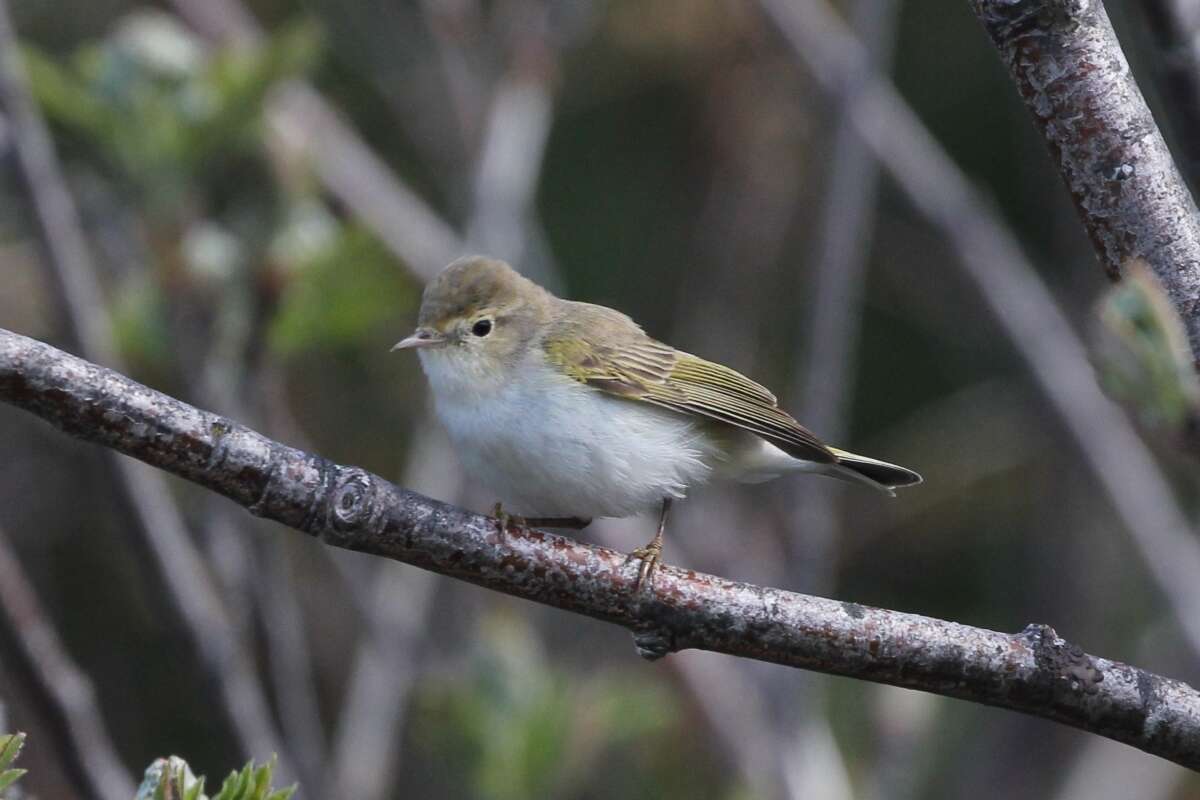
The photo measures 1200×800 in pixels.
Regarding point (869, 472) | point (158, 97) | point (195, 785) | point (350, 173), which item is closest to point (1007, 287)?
point (869, 472)

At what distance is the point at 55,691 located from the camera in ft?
8.39

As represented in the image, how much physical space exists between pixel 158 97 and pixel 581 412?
1.29 m

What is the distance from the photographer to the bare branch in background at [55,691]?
2.51 meters

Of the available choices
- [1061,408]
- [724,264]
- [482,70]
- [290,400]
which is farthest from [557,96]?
[1061,408]

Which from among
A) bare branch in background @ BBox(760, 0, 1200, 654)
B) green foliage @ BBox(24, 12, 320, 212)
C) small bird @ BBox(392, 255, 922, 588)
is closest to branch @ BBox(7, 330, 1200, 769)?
small bird @ BBox(392, 255, 922, 588)

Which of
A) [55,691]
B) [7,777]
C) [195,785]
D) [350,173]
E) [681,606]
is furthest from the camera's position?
[350,173]

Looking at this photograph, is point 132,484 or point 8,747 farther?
point 132,484

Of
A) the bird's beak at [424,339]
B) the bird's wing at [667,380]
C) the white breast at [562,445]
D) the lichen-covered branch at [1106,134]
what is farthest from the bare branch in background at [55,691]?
the lichen-covered branch at [1106,134]

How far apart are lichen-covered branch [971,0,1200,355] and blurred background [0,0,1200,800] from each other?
169 centimetres

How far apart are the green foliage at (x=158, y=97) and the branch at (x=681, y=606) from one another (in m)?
1.72

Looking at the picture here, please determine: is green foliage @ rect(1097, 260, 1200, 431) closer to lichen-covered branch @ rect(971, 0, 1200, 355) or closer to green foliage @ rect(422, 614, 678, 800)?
lichen-covered branch @ rect(971, 0, 1200, 355)

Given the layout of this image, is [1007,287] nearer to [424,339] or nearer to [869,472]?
[869,472]

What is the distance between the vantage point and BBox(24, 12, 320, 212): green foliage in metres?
3.26

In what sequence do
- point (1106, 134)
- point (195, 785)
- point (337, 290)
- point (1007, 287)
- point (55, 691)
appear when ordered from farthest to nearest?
1. point (1007, 287)
2. point (337, 290)
3. point (55, 691)
4. point (1106, 134)
5. point (195, 785)
